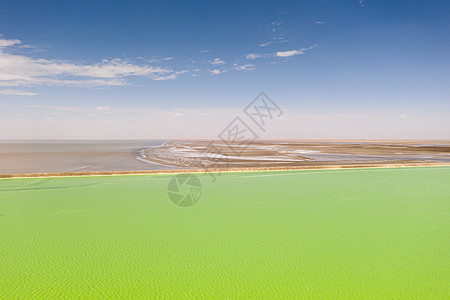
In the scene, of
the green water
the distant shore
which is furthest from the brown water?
the green water

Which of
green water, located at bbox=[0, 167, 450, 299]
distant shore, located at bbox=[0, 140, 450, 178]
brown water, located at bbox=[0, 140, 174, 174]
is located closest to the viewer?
green water, located at bbox=[0, 167, 450, 299]

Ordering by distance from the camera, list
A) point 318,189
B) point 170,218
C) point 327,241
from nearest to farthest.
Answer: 1. point 327,241
2. point 170,218
3. point 318,189

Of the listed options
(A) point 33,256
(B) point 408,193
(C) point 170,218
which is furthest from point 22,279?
(B) point 408,193

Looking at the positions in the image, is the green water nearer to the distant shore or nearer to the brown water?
the distant shore

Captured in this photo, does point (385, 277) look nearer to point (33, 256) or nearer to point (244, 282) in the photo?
point (244, 282)

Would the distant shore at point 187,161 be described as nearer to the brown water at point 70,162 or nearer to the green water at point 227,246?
the brown water at point 70,162

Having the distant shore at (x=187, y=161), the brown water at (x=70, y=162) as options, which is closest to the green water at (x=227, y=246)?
the distant shore at (x=187, y=161)

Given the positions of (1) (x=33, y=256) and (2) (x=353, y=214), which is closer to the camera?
(1) (x=33, y=256)

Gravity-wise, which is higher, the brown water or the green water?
the brown water
